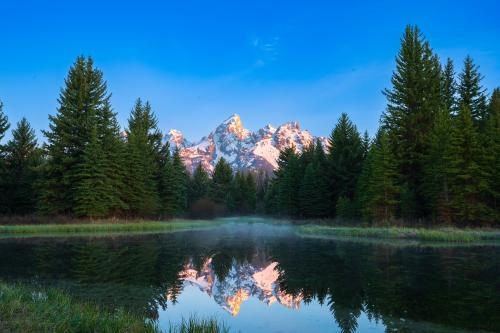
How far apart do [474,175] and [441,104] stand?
12146 mm

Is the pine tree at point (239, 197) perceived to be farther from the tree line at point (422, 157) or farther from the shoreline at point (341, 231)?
the shoreline at point (341, 231)

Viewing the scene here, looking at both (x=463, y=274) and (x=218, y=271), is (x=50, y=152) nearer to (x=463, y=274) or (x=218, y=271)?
(x=218, y=271)

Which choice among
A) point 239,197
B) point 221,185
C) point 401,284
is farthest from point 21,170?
point 239,197

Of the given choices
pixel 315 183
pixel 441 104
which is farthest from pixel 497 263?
pixel 315 183

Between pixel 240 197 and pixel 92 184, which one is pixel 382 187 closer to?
pixel 92 184

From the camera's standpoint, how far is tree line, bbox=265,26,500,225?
32406 millimetres

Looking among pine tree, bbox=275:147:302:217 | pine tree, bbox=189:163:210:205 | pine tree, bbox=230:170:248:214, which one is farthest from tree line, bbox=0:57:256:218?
pine tree, bbox=230:170:248:214

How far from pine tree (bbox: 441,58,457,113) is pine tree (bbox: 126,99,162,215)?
35765 millimetres

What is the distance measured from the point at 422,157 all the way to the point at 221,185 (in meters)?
64.1

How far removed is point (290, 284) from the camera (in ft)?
43.2

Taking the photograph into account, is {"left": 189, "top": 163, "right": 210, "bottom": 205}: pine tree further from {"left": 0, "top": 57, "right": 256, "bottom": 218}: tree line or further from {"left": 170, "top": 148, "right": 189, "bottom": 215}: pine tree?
{"left": 0, "top": 57, "right": 256, "bottom": 218}: tree line

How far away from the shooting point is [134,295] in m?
11.1

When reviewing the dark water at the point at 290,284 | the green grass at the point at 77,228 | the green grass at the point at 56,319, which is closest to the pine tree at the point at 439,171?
the dark water at the point at 290,284

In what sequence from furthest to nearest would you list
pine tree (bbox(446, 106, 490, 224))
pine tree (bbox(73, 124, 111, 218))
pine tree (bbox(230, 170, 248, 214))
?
pine tree (bbox(230, 170, 248, 214)), pine tree (bbox(73, 124, 111, 218)), pine tree (bbox(446, 106, 490, 224))
